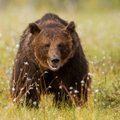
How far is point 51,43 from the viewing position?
8672mm

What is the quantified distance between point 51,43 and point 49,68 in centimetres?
33

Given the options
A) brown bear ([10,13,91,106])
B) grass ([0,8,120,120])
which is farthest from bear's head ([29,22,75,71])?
grass ([0,8,120,120])

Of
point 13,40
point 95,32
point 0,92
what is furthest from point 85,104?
point 95,32

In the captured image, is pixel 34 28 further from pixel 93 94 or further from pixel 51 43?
pixel 93 94

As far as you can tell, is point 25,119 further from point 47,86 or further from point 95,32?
point 95,32

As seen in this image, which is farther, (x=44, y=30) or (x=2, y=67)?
(x=2, y=67)

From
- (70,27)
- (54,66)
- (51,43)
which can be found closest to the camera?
(54,66)

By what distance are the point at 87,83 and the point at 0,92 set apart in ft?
4.77

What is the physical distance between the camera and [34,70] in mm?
8797

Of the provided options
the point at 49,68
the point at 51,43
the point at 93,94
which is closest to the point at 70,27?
the point at 51,43

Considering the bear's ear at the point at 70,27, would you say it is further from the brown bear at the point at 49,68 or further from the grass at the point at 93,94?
the grass at the point at 93,94

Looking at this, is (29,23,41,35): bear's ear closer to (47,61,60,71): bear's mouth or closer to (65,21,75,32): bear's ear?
(65,21,75,32): bear's ear

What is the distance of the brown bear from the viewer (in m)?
8.70

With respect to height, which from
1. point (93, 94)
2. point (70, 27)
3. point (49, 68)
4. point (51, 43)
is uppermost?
point (70, 27)
